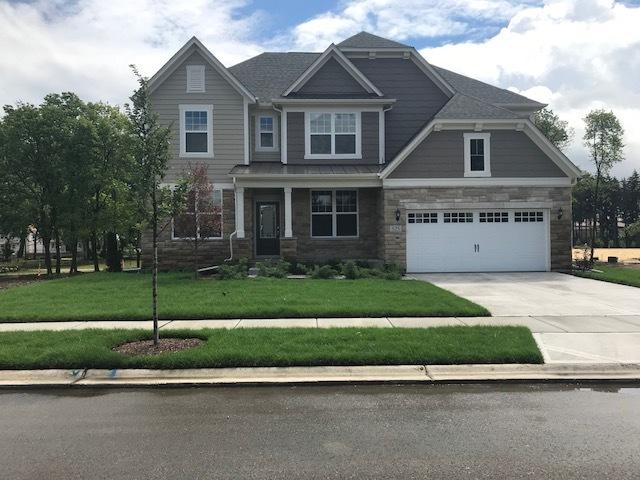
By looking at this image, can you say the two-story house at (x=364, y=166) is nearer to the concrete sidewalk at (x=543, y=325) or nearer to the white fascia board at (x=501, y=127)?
the white fascia board at (x=501, y=127)

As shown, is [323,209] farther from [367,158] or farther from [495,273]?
[495,273]

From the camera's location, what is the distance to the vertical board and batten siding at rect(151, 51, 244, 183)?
63.5 feet

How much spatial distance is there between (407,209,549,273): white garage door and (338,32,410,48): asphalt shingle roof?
820 cm

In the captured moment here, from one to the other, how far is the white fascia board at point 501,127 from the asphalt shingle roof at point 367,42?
17.5 ft

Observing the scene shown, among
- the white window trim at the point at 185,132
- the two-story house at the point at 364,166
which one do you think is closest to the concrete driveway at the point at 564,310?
the two-story house at the point at 364,166

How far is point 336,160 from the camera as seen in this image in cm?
2006

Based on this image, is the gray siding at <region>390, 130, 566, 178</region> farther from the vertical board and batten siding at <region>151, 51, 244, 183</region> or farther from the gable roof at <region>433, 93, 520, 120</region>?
the vertical board and batten siding at <region>151, 51, 244, 183</region>

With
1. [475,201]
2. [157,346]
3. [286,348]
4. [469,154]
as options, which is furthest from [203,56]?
[286,348]

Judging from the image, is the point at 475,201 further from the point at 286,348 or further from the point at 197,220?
the point at 286,348

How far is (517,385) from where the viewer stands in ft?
20.7

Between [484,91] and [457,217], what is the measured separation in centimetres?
818

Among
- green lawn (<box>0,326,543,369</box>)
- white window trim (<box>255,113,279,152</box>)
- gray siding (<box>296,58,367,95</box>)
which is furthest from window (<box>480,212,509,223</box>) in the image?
green lawn (<box>0,326,543,369</box>)

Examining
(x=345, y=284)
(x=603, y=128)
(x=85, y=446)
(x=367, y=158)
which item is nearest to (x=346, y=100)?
(x=367, y=158)

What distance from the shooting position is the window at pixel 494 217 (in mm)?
18484
